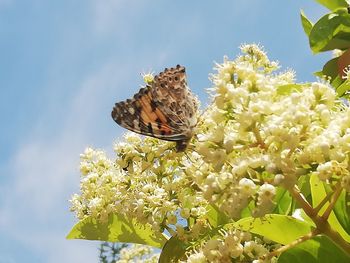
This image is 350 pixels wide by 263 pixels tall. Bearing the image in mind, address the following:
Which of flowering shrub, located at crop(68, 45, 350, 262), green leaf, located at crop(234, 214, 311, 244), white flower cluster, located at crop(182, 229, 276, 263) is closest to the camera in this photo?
flowering shrub, located at crop(68, 45, 350, 262)

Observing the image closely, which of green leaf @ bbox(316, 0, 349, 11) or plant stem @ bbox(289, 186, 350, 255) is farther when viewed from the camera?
green leaf @ bbox(316, 0, 349, 11)

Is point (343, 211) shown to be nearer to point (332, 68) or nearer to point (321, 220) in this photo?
point (321, 220)

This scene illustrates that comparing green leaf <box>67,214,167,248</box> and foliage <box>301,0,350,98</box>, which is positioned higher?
foliage <box>301,0,350,98</box>

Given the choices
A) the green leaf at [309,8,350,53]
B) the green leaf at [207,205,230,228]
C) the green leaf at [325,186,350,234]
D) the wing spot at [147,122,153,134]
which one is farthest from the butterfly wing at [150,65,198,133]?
the green leaf at [325,186,350,234]

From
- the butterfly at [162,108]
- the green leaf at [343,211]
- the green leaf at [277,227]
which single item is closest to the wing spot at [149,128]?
the butterfly at [162,108]

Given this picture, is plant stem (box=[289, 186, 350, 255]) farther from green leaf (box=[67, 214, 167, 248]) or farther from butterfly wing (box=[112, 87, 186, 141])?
green leaf (box=[67, 214, 167, 248])

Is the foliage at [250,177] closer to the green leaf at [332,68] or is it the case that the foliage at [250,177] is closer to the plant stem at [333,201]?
the plant stem at [333,201]

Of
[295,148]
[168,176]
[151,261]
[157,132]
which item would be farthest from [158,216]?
[151,261]

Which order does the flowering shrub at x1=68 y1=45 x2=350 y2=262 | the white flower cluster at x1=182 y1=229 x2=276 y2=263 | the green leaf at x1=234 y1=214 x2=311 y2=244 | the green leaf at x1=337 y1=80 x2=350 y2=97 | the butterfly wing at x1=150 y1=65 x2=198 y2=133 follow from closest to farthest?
the flowering shrub at x1=68 y1=45 x2=350 y2=262
the white flower cluster at x1=182 y1=229 x2=276 y2=263
the green leaf at x1=234 y1=214 x2=311 y2=244
the green leaf at x1=337 y1=80 x2=350 y2=97
the butterfly wing at x1=150 y1=65 x2=198 y2=133
